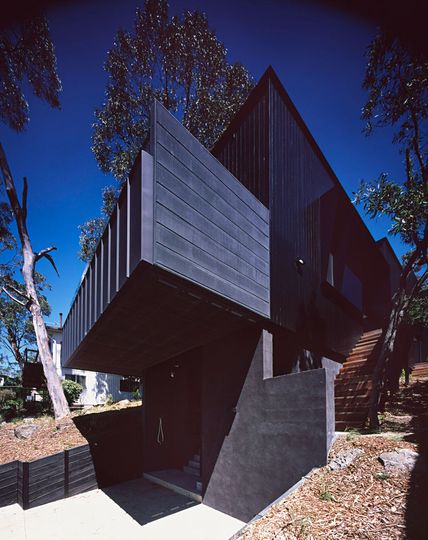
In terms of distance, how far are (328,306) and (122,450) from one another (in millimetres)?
7456

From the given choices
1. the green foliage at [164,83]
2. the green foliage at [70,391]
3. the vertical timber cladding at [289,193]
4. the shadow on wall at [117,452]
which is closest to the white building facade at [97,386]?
the green foliage at [70,391]

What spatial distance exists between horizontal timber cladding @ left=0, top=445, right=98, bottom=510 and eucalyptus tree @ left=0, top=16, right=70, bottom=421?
557cm

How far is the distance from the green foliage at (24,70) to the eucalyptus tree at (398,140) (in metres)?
13.8

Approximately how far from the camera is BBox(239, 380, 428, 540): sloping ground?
346 centimetres

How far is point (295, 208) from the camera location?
8.48m

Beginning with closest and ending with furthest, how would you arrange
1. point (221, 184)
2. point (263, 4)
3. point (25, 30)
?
point (221, 184) → point (263, 4) → point (25, 30)

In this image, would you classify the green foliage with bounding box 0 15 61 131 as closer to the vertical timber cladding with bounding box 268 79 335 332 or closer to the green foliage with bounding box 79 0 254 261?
the green foliage with bounding box 79 0 254 261

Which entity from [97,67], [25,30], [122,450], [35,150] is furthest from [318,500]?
[97,67]

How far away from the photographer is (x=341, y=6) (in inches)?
247

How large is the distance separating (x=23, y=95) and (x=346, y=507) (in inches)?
766

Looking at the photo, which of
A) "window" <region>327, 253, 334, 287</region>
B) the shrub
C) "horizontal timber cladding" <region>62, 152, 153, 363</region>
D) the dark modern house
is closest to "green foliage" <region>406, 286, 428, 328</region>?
the dark modern house

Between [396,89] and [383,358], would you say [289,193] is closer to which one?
[396,89]

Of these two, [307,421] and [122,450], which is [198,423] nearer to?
[122,450]

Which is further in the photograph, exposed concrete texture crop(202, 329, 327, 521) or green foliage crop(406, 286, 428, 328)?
green foliage crop(406, 286, 428, 328)
